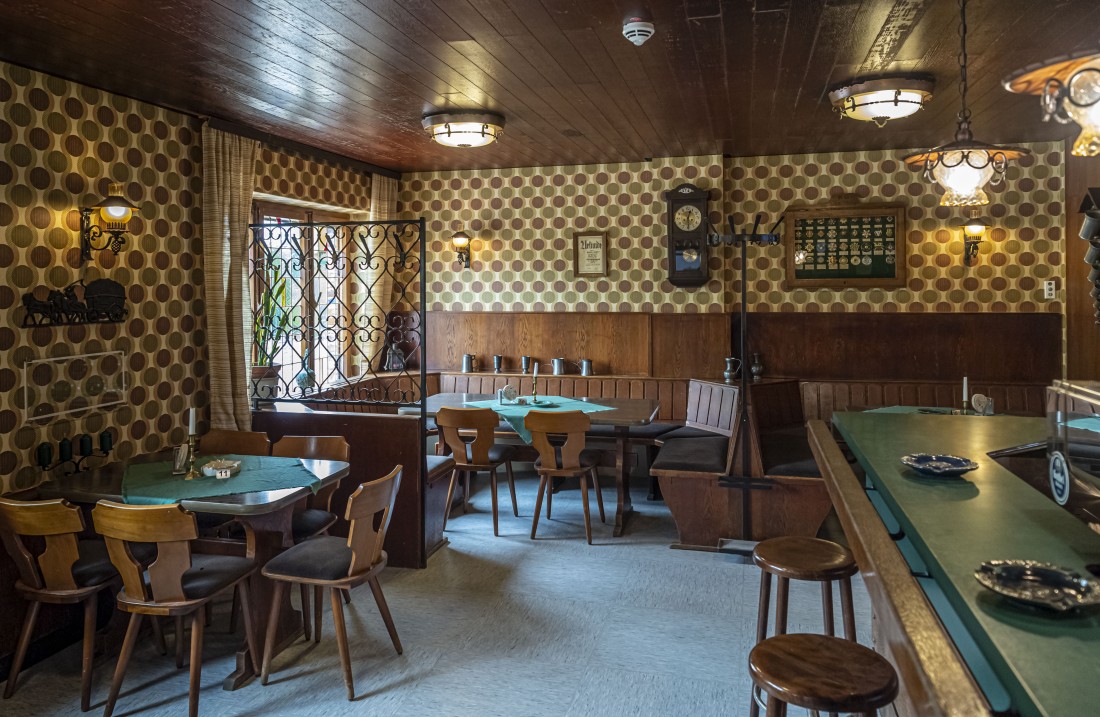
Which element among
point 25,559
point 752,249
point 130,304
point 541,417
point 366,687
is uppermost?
point 752,249

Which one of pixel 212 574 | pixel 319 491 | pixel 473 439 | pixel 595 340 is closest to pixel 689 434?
pixel 595 340

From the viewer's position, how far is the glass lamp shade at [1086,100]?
5.81 ft

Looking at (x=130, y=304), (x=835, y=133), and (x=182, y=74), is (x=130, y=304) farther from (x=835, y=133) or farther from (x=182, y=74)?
(x=835, y=133)

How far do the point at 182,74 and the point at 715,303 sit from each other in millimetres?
4926

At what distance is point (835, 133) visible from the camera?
632cm

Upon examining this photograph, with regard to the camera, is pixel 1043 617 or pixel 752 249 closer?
pixel 1043 617

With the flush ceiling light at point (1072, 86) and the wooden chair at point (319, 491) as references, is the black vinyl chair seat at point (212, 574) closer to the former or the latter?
the wooden chair at point (319, 491)

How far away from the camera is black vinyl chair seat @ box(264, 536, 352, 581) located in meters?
3.51

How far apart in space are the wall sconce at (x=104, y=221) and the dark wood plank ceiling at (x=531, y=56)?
677 mm

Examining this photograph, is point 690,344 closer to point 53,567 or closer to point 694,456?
point 694,456

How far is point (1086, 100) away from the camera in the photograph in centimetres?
180

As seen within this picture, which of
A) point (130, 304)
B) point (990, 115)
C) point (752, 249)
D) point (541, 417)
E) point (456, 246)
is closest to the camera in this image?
point (130, 304)

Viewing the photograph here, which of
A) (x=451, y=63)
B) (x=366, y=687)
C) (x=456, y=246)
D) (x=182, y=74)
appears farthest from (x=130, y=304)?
(x=456, y=246)

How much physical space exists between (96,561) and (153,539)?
0.64 m
